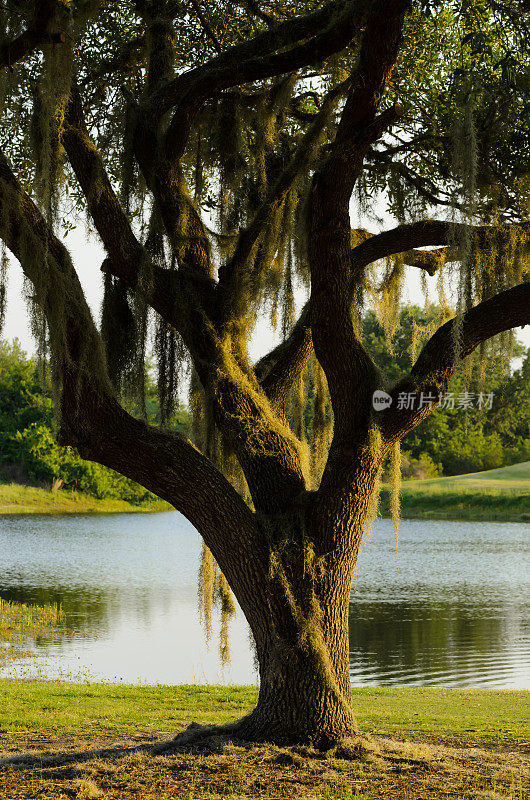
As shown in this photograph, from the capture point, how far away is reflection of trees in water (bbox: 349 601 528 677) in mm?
10844

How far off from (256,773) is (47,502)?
39838 mm

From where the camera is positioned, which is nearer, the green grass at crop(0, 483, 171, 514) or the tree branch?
the tree branch

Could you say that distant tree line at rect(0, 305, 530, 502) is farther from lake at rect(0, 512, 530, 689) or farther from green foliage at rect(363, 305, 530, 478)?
lake at rect(0, 512, 530, 689)

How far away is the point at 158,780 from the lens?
4031 millimetres

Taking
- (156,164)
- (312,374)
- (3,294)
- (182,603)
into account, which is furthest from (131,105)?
(182,603)

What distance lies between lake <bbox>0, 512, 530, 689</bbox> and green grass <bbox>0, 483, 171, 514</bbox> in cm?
1150

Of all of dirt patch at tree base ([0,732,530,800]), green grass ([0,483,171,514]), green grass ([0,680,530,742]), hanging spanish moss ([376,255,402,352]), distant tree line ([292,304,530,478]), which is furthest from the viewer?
distant tree line ([292,304,530,478])

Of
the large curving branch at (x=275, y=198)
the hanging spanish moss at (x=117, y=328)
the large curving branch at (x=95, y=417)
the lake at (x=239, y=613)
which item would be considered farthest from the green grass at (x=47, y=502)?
the large curving branch at (x=95, y=417)

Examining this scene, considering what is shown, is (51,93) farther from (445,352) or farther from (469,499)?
(469,499)

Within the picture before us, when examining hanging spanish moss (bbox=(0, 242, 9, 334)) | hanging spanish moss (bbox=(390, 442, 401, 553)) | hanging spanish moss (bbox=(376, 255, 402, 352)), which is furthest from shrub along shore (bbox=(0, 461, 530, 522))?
hanging spanish moss (bbox=(0, 242, 9, 334))

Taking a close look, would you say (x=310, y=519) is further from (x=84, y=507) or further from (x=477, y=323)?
(x=84, y=507)

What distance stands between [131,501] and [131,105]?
43966 millimetres

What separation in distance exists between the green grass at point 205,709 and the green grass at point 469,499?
31.2 m

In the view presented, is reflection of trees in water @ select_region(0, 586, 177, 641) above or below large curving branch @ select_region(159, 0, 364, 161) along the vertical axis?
below
